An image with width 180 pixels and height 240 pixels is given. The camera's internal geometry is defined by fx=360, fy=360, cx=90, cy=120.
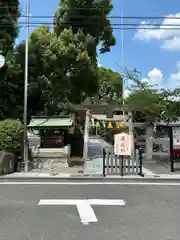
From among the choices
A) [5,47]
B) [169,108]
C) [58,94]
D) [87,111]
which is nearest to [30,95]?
[58,94]

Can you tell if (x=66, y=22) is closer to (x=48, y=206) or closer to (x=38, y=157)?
(x=38, y=157)

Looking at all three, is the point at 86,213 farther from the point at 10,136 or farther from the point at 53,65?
the point at 53,65

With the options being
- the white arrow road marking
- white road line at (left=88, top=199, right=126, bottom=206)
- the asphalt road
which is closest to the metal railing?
the asphalt road

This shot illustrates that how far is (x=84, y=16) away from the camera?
981 inches

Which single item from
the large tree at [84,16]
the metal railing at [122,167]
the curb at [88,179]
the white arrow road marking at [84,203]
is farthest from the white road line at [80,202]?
the large tree at [84,16]

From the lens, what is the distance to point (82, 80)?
24109 millimetres

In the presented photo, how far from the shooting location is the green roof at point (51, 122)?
18984 millimetres

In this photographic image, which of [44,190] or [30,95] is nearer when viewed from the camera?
[44,190]

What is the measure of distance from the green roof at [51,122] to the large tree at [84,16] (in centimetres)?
676

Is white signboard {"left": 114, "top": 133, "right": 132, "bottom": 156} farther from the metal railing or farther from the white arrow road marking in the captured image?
the white arrow road marking

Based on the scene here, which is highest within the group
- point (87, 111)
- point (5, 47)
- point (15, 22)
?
point (15, 22)

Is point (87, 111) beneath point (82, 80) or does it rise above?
beneath

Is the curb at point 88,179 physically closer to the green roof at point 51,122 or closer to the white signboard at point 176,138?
the white signboard at point 176,138

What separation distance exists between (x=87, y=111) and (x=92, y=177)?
18.9ft
